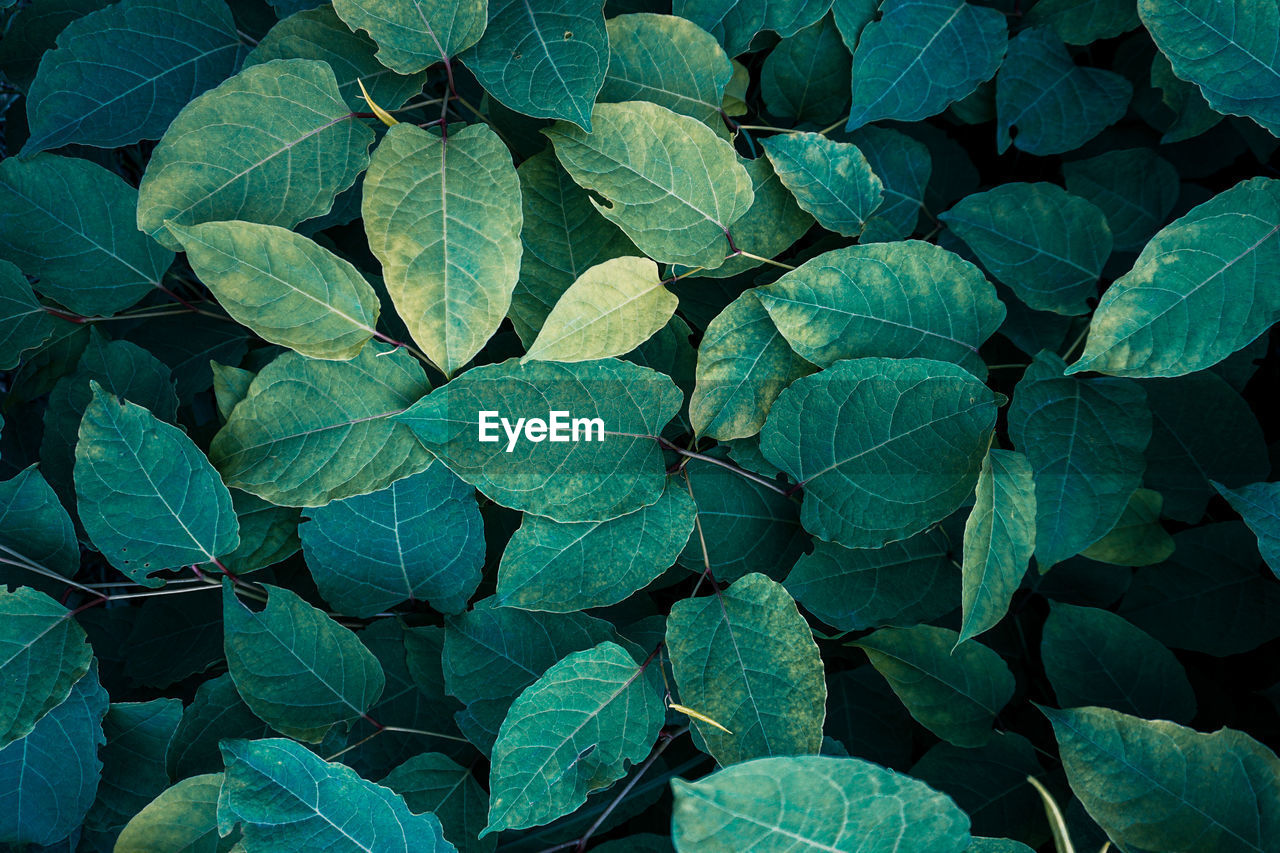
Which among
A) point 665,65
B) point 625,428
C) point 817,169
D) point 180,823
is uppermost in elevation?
point 665,65

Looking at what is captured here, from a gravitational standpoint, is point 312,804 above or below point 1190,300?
below

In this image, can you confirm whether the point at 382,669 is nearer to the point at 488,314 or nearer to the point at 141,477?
the point at 141,477

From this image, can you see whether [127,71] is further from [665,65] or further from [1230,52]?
[1230,52]

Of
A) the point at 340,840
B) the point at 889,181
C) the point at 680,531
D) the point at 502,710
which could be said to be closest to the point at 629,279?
the point at 680,531

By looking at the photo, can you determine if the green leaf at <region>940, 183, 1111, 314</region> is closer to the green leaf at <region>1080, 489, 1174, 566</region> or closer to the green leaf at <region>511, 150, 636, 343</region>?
the green leaf at <region>1080, 489, 1174, 566</region>

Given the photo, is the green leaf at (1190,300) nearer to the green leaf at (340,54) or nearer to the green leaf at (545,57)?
the green leaf at (545,57)

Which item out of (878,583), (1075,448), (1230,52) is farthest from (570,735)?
(1230,52)
